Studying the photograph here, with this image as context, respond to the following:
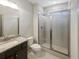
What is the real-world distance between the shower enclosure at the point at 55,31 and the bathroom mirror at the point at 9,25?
1.34m

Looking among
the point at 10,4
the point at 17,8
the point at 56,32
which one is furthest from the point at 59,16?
the point at 10,4

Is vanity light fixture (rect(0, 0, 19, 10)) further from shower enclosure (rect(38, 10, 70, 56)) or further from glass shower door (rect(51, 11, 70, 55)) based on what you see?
glass shower door (rect(51, 11, 70, 55))

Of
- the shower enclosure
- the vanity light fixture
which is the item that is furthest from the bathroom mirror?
the shower enclosure

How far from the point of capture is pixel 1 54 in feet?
4.22

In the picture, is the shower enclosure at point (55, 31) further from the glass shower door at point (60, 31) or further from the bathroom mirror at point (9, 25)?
the bathroom mirror at point (9, 25)

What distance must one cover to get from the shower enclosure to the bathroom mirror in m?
1.34

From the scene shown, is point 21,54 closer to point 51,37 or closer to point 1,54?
point 1,54

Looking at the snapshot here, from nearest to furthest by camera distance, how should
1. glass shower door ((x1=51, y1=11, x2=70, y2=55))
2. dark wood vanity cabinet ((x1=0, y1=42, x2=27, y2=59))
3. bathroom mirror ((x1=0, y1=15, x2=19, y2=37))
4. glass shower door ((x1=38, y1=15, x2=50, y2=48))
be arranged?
dark wood vanity cabinet ((x1=0, y1=42, x2=27, y2=59)) → bathroom mirror ((x1=0, y1=15, x2=19, y2=37)) → glass shower door ((x1=51, y1=11, x2=70, y2=55)) → glass shower door ((x1=38, y1=15, x2=50, y2=48))

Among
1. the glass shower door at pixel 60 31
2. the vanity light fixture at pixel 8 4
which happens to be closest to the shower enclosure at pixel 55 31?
the glass shower door at pixel 60 31

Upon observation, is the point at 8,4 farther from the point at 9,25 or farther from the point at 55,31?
the point at 55,31

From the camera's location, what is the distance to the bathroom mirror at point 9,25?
7.17ft

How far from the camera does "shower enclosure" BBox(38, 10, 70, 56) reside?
11.3 feet

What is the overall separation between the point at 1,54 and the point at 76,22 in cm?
198

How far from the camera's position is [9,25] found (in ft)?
8.07
